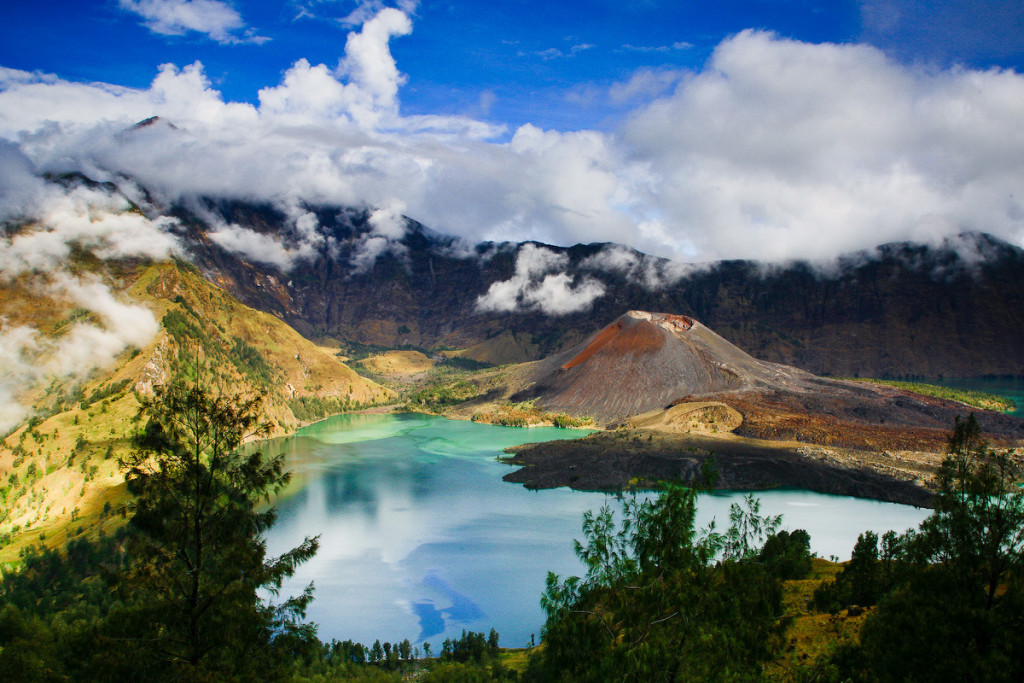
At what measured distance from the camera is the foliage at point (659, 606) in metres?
10.5

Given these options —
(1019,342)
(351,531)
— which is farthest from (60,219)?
(1019,342)

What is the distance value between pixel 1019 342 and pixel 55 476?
231 meters

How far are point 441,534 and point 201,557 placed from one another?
46.5m

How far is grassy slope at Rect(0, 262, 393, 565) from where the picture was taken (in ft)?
179

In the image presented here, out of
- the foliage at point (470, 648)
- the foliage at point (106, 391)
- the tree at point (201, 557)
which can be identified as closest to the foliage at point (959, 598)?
the tree at point (201, 557)

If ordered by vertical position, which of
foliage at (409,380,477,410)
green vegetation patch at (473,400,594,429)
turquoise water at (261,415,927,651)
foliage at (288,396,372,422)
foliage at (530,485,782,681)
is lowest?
turquoise water at (261,415,927,651)

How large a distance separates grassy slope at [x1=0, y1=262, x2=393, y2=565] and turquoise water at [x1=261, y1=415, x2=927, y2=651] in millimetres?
14340

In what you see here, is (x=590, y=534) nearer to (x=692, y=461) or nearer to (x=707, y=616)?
(x=707, y=616)

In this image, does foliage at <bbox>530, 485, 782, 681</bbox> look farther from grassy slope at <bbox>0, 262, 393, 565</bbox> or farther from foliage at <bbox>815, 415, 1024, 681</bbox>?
grassy slope at <bbox>0, 262, 393, 565</bbox>

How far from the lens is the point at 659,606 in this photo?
10.9 m

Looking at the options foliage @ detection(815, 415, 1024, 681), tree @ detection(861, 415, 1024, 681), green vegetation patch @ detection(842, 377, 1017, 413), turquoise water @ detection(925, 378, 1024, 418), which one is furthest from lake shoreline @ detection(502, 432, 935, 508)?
turquoise water @ detection(925, 378, 1024, 418)

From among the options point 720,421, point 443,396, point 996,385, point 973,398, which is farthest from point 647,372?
point 996,385

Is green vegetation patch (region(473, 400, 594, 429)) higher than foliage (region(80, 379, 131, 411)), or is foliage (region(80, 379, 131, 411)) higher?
foliage (region(80, 379, 131, 411))

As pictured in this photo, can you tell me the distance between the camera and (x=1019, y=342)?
589ft
